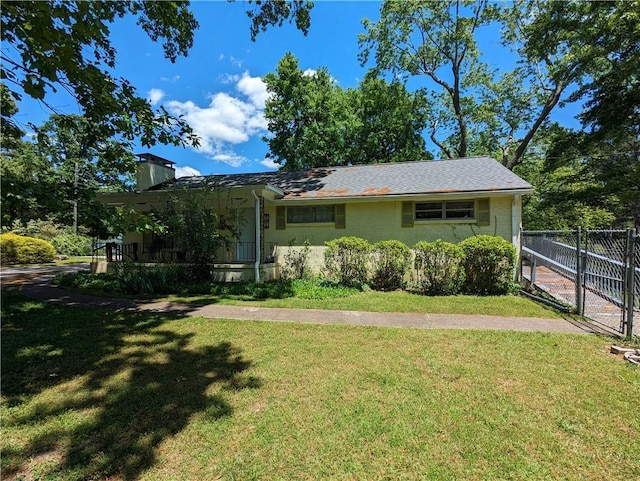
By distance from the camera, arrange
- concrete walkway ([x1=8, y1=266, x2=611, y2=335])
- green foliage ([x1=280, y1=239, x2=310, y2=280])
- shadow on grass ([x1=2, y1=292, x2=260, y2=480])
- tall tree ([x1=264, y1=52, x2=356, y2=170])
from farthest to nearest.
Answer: tall tree ([x1=264, y1=52, x2=356, y2=170]) < green foliage ([x1=280, y1=239, x2=310, y2=280]) < concrete walkway ([x1=8, y1=266, x2=611, y2=335]) < shadow on grass ([x1=2, y1=292, x2=260, y2=480])

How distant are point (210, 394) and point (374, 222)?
8.93 meters

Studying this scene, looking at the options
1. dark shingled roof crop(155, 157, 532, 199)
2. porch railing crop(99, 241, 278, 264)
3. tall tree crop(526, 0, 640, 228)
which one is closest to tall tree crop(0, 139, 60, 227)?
dark shingled roof crop(155, 157, 532, 199)

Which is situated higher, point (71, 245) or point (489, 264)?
point (71, 245)

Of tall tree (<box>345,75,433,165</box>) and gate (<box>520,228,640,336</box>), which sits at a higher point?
tall tree (<box>345,75,433,165</box>)

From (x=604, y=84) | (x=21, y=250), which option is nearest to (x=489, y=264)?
(x=604, y=84)

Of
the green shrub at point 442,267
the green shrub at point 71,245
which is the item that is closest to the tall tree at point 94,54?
the green shrub at point 442,267

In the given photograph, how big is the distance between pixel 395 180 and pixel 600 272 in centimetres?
745

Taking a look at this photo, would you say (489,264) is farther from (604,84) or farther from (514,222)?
(604,84)

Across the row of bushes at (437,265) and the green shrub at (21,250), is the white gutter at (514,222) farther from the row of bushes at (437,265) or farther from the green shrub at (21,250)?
the green shrub at (21,250)

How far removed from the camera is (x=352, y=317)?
6746mm

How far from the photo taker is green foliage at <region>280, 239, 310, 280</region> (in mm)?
11711

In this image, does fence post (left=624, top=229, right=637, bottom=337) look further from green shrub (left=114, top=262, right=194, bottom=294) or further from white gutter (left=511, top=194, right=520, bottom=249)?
green shrub (left=114, top=262, right=194, bottom=294)

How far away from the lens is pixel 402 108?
2319cm

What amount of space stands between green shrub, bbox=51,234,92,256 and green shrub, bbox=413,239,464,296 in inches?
1110
